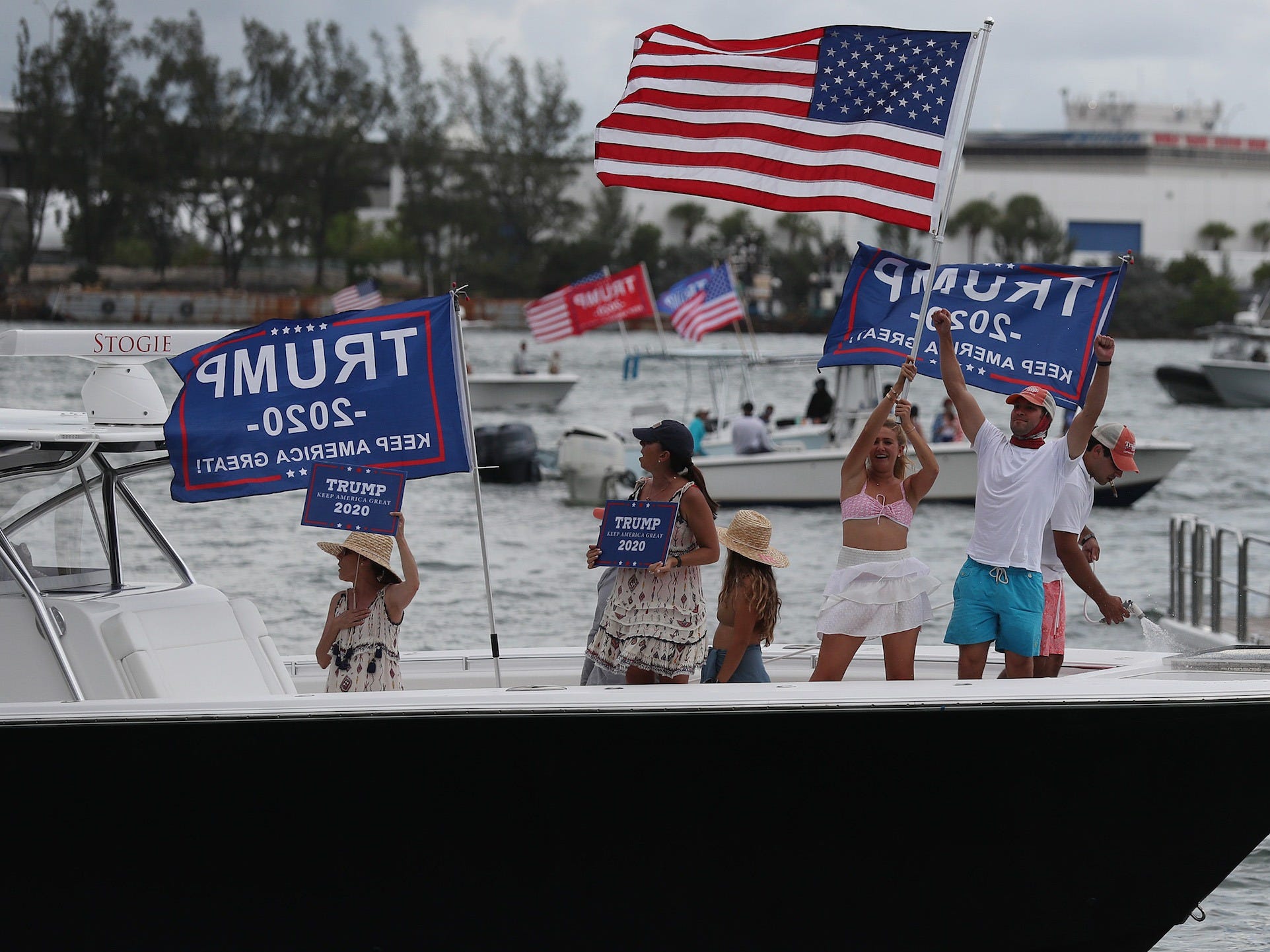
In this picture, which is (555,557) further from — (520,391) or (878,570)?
(520,391)

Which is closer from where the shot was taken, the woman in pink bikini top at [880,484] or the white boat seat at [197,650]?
the white boat seat at [197,650]

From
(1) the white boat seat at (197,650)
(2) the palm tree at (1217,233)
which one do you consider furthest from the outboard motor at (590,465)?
(2) the palm tree at (1217,233)

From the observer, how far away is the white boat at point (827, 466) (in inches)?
933

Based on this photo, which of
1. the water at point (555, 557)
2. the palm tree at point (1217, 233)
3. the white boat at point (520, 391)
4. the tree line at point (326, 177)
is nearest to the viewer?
the water at point (555, 557)

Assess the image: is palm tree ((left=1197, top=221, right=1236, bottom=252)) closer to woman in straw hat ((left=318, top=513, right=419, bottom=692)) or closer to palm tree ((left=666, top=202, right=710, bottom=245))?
palm tree ((left=666, top=202, right=710, bottom=245))

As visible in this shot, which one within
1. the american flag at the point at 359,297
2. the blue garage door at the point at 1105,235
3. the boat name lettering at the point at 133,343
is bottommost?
the boat name lettering at the point at 133,343

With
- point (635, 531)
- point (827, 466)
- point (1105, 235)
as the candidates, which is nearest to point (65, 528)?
point (635, 531)

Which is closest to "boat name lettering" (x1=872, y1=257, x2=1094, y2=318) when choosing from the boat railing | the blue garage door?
the boat railing

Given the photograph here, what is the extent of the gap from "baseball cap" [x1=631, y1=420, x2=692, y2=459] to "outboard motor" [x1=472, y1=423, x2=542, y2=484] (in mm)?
21095

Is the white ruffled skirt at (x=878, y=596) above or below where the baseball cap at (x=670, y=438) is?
below

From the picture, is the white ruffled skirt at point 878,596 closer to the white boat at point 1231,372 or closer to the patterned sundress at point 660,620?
the patterned sundress at point 660,620

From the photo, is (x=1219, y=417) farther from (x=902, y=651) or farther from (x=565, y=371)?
(x=902, y=651)

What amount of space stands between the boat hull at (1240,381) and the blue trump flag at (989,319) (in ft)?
152

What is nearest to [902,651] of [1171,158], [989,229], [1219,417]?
[1219,417]
